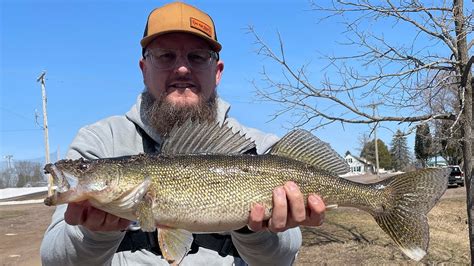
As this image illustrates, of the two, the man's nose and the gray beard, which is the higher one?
the man's nose

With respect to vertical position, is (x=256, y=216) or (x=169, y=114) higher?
(x=169, y=114)

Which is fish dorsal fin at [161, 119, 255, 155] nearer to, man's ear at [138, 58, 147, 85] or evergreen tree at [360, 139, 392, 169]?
man's ear at [138, 58, 147, 85]

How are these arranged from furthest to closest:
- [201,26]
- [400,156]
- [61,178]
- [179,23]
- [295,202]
Answer: [400,156] < [201,26] < [179,23] < [295,202] < [61,178]

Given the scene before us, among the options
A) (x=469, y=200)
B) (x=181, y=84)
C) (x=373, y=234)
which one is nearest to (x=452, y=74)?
(x=469, y=200)

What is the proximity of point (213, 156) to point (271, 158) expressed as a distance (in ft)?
1.24

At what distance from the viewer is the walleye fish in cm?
287

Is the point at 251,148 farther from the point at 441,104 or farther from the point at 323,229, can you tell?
the point at 323,229

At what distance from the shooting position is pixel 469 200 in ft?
31.2

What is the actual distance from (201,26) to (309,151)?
1.30 m

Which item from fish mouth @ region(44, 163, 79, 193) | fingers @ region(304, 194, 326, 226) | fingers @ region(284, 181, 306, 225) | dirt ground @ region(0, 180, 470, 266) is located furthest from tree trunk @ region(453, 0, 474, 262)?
fish mouth @ region(44, 163, 79, 193)

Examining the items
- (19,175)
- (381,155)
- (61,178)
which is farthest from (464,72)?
(381,155)

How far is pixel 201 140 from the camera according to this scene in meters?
3.20

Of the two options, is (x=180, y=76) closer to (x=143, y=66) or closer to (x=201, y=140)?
(x=143, y=66)

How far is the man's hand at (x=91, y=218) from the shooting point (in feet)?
9.48
